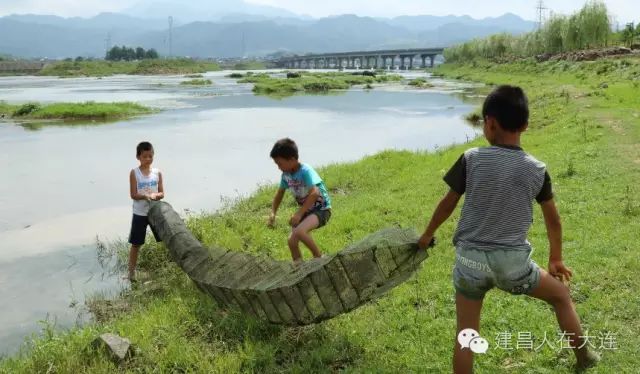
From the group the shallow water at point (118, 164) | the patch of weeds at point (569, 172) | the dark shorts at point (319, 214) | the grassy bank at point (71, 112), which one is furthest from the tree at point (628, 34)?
the dark shorts at point (319, 214)

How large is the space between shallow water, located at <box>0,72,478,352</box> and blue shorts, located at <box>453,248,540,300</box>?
5916mm

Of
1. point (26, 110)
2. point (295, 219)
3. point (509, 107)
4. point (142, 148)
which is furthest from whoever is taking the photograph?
point (26, 110)

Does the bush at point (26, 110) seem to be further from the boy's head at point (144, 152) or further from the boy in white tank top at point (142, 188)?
the boy's head at point (144, 152)

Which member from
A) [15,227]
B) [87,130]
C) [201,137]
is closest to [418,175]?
[15,227]

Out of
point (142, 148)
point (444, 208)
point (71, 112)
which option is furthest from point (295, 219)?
point (71, 112)

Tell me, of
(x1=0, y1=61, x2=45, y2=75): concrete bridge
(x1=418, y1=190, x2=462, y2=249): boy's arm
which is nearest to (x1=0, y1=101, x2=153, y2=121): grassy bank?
(x1=418, y1=190, x2=462, y2=249): boy's arm

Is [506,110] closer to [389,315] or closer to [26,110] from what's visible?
[389,315]

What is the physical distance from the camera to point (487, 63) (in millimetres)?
→ 90375

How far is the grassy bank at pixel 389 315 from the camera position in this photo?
196 inches

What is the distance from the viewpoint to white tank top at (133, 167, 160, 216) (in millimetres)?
7820

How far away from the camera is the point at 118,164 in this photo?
1917 cm

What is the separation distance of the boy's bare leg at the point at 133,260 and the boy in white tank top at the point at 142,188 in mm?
196

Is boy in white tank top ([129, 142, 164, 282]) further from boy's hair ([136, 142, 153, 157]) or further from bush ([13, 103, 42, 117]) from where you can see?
bush ([13, 103, 42, 117])

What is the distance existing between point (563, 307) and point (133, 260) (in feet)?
21.8
